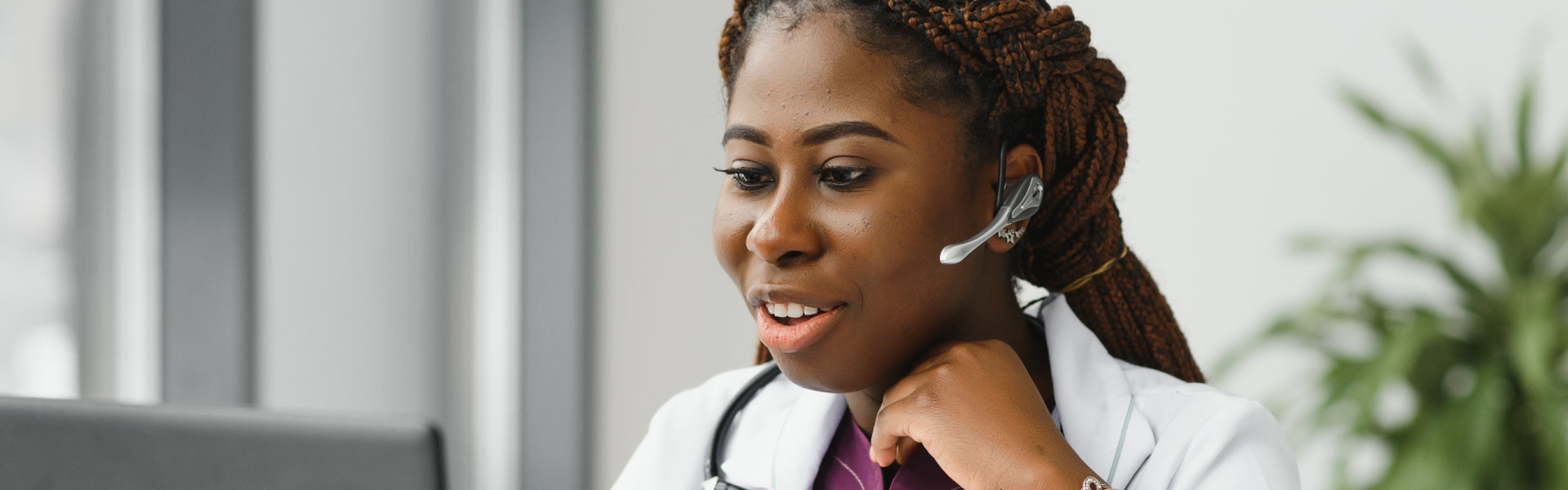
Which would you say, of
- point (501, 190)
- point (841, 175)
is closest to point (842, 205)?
point (841, 175)

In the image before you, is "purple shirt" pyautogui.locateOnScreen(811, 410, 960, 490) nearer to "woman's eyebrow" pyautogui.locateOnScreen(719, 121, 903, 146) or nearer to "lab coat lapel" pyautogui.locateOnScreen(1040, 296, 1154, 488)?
"lab coat lapel" pyautogui.locateOnScreen(1040, 296, 1154, 488)

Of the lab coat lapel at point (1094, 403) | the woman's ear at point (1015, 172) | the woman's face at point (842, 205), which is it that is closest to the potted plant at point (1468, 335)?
the lab coat lapel at point (1094, 403)

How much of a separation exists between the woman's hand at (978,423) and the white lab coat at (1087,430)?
0.09 metres

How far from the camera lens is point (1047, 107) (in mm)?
1052

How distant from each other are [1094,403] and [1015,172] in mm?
227

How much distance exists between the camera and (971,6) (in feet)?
3.29

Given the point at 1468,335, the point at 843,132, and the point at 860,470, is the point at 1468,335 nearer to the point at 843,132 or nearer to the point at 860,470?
the point at 860,470

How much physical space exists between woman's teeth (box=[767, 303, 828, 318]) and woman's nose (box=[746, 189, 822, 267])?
0.12 feet

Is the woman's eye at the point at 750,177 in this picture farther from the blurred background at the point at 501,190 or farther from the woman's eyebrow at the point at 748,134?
the blurred background at the point at 501,190

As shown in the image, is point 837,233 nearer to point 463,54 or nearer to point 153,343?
point 153,343

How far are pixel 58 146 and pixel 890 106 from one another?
63.2 inches

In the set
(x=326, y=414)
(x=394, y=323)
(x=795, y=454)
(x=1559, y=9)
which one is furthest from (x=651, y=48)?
(x=326, y=414)

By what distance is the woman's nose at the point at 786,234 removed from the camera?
958mm

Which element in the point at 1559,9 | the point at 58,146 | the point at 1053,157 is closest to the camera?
the point at 1053,157
